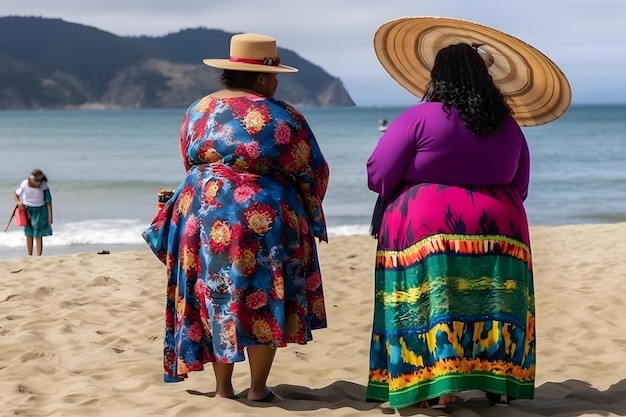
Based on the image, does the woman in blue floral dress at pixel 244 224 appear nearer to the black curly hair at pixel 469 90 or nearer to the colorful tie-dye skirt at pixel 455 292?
the colorful tie-dye skirt at pixel 455 292

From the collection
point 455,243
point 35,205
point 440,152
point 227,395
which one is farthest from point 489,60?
point 35,205

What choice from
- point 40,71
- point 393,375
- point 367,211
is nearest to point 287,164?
point 393,375

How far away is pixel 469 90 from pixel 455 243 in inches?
24.7

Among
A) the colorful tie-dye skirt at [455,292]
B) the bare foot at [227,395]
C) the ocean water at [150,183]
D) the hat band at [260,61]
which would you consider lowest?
the ocean water at [150,183]

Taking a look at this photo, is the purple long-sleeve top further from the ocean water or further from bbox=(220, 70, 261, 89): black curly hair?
the ocean water

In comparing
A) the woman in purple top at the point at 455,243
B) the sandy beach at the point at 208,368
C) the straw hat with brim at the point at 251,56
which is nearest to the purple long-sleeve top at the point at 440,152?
the woman in purple top at the point at 455,243

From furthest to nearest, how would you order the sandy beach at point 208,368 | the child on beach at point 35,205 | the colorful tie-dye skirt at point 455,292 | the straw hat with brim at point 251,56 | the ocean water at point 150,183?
1. the ocean water at point 150,183
2. the child on beach at point 35,205
3. the sandy beach at point 208,368
4. the straw hat with brim at point 251,56
5. the colorful tie-dye skirt at point 455,292

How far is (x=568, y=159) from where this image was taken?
38.2 meters

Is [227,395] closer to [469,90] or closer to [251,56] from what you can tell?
[251,56]

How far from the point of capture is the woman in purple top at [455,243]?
3988 millimetres

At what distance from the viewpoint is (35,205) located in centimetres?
1188

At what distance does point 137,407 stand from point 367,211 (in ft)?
49.5

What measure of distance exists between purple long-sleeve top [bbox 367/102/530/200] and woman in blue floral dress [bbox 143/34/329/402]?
0.37 m

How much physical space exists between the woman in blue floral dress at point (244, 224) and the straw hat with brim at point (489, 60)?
616mm
